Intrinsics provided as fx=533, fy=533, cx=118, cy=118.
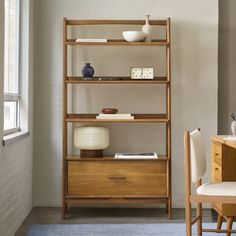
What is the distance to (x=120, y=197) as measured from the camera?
14.5ft

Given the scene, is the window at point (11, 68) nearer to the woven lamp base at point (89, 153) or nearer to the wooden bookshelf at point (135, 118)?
the wooden bookshelf at point (135, 118)

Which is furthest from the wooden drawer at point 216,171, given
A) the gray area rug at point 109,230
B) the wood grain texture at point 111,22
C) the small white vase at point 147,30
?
the wood grain texture at point 111,22

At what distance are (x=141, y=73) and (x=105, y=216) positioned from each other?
Answer: 124cm

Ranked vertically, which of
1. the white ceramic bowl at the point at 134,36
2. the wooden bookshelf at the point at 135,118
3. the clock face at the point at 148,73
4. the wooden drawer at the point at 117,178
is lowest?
the wooden drawer at the point at 117,178

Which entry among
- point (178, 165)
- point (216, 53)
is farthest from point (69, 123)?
point (216, 53)

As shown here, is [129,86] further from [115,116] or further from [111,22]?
[111,22]

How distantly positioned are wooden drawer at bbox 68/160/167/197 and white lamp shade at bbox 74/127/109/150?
5.6 inches

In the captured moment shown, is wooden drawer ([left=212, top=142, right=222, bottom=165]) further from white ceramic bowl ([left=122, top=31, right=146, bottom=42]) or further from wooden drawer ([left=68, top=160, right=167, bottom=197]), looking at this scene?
white ceramic bowl ([left=122, top=31, right=146, bottom=42])

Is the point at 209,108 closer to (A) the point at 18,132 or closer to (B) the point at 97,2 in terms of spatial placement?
(B) the point at 97,2

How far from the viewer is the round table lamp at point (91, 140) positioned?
14.7 feet

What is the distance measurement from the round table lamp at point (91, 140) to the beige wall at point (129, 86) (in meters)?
0.28

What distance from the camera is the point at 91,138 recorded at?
14.7 ft

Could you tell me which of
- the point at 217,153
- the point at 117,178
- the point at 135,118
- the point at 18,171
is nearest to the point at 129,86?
the point at 135,118

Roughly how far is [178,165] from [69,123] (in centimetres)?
105
